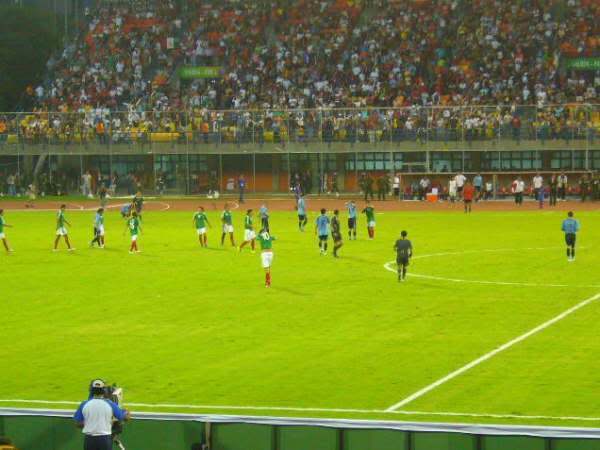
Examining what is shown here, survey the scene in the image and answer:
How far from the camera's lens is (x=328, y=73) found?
79.2 metres

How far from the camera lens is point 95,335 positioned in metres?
26.4

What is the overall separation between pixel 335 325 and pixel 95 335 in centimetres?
578

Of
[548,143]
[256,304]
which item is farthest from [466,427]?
[548,143]

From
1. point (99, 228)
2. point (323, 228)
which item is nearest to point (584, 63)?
point (323, 228)

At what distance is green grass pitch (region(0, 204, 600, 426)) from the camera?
805 inches

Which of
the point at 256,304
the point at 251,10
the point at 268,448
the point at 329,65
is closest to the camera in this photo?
the point at 268,448

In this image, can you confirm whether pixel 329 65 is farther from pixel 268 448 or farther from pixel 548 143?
pixel 268 448

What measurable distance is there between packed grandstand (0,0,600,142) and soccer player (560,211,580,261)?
3054cm

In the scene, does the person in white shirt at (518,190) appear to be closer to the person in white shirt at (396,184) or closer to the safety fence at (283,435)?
the person in white shirt at (396,184)

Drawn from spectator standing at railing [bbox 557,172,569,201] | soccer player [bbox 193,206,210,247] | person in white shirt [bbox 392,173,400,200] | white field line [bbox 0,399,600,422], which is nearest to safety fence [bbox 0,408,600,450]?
white field line [bbox 0,399,600,422]

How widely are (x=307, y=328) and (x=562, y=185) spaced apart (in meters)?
44.0

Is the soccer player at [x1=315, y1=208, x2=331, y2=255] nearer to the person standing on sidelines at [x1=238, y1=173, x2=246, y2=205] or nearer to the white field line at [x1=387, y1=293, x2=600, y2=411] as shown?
the white field line at [x1=387, y1=293, x2=600, y2=411]

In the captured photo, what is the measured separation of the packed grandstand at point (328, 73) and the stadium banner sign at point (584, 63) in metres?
0.53

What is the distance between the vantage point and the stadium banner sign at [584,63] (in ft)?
240
